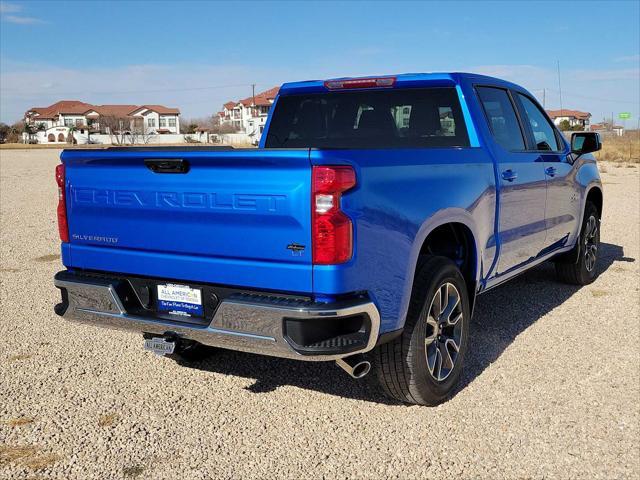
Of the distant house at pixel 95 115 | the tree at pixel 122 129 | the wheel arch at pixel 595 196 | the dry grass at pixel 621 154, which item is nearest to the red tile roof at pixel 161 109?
the distant house at pixel 95 115

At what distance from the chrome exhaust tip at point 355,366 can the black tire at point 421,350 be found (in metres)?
0.25

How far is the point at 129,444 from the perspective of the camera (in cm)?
358

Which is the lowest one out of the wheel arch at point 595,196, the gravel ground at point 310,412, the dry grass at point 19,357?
the gravel ground at point 310,412

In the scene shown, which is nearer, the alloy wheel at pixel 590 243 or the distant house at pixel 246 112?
the alloy wheel at pixel 590 243

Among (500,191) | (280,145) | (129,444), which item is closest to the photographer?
(129,444)

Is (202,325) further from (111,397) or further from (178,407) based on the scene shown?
(111,397)

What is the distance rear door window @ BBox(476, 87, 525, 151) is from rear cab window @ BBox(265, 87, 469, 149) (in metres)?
0.32

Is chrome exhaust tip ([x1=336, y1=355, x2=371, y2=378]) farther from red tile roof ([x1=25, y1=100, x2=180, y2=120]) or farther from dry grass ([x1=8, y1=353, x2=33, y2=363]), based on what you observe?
red tile roof ([x1=25, y1=100, x2=180, y2=120])

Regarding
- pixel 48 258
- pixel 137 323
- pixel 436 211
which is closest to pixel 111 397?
pixel 137 323

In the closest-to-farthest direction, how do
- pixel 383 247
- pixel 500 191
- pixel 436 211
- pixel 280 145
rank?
pixel 383 247, pixel 436 211, pixel 500 191, pixel 280 145

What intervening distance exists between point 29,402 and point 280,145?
2.62m

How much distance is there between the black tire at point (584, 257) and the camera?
6871 mm

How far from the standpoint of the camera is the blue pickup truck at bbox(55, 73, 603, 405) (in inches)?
123

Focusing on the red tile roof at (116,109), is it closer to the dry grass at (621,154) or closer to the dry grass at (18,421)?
A: the dry grass at (621,154)
